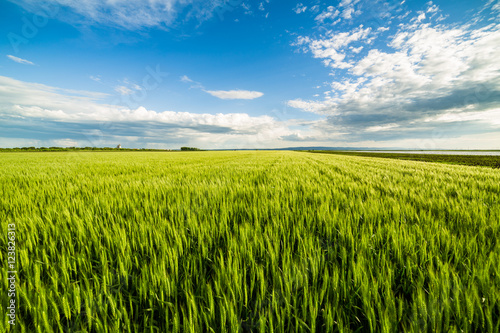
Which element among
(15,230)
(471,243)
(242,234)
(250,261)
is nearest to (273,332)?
(250,261)

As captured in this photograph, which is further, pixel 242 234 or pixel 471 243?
pixel 242 234

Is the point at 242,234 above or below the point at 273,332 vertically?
above

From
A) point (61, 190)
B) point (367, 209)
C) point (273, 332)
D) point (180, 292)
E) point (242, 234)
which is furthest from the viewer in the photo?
point (61, 190)

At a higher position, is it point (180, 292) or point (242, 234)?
point (242, 234)

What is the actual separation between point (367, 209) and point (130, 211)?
3012mm

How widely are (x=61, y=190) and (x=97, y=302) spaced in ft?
12.7

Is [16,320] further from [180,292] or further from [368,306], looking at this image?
[368,306]

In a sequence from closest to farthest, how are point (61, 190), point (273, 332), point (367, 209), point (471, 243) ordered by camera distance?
point (273, 332) → point (471, 243) → point (367, 209) → point (61, 190)

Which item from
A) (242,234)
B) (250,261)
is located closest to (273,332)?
(250,261)

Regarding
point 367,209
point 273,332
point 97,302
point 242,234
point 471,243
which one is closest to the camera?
point 273,332

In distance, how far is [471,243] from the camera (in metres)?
1.44

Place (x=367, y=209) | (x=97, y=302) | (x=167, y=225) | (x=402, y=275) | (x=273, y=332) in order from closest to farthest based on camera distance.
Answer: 1. (x=273, y=332)
2. (x=97, y=302)
3. (x=402, y=275)
4. (x=167, y=225)
5. (x=367, y=209)

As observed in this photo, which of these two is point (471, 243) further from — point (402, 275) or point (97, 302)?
point (97, 302)

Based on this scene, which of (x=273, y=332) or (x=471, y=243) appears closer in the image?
(x=273, y=332)
